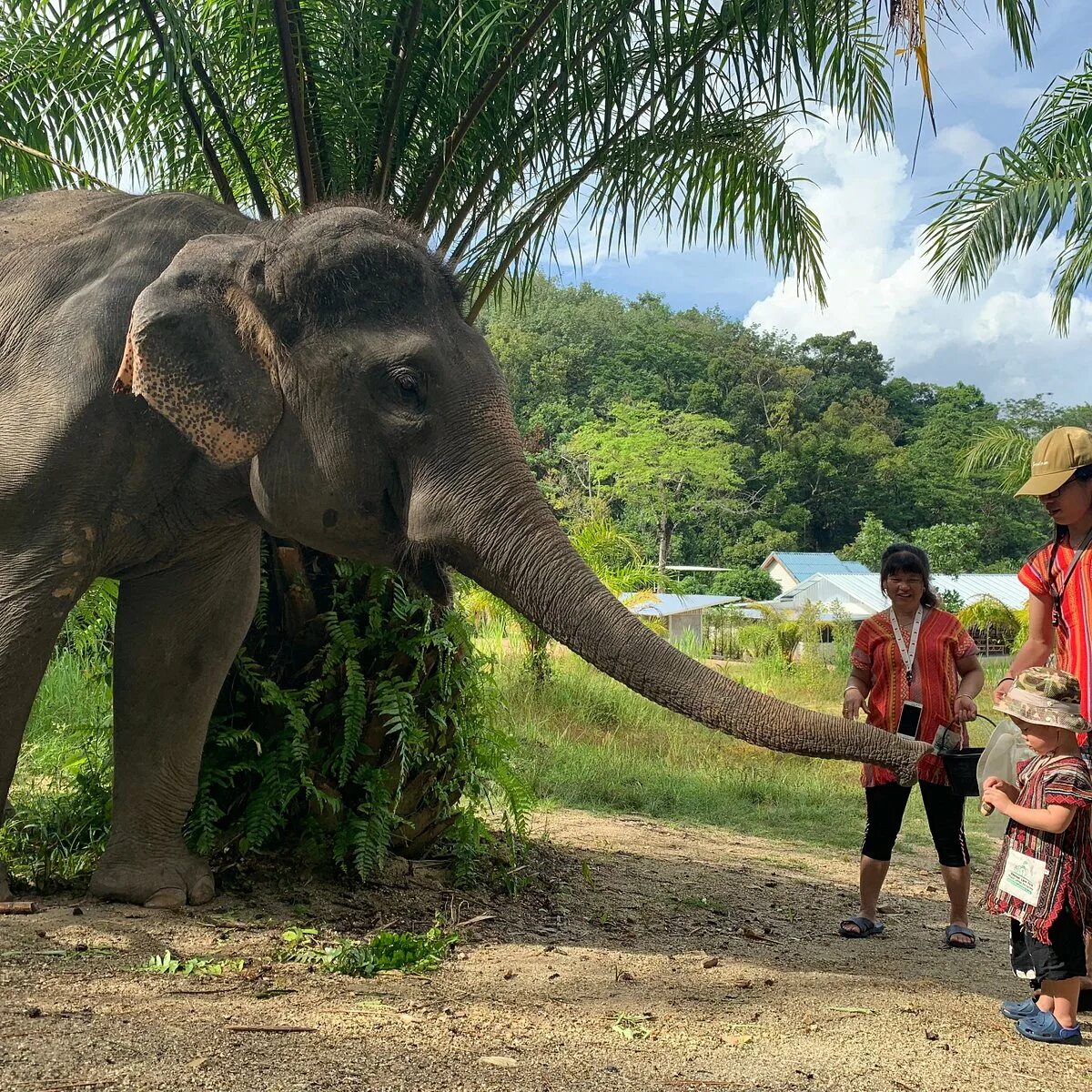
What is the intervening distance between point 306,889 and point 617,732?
7667 millimetres

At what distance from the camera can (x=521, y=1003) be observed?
3.42m

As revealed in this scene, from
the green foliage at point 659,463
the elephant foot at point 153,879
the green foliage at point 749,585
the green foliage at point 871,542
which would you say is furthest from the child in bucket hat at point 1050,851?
the green foliage at point 659,463

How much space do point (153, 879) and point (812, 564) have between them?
4223 centimetres

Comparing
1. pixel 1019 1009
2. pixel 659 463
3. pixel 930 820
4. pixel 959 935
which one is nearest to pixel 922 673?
pixel 930 820

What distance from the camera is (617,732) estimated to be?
1198 cm

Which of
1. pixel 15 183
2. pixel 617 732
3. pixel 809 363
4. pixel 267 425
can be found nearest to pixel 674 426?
pixel 809 363

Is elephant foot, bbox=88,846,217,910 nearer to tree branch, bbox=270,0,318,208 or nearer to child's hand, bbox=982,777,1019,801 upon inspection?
tree branch, bbox=270,0,318,208

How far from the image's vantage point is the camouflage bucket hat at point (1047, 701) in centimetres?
335

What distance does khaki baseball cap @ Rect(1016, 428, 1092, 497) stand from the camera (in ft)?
11.8

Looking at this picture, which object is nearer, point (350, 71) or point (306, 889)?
point (306, 889)

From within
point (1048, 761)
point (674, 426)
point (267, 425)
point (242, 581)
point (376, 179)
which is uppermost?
point (674, 426)

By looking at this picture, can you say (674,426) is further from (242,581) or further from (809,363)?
(242,581)

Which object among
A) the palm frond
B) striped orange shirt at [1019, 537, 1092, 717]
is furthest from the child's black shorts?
the palm frond

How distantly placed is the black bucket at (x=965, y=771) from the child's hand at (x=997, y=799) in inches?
2.3
